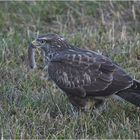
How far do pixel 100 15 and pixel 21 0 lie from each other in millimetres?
1385

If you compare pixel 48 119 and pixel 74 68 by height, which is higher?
pixel 74 68

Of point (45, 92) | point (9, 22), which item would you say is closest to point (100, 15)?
point (9, 22)

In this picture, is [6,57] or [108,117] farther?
[6,57]

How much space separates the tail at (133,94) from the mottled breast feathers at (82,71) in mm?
205

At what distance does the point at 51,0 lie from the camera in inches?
420

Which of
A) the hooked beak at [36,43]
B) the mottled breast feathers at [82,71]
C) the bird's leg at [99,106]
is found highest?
the hooked beak at [36,43]

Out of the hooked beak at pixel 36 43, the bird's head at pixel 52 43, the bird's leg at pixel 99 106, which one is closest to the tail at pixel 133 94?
the bird's leg at pixel 99 106

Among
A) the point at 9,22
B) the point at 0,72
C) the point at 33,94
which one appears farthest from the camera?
the point at 9,22

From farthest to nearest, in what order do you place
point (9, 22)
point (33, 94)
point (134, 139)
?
point (9, 22) < point (33, 94) < point (134, 139)

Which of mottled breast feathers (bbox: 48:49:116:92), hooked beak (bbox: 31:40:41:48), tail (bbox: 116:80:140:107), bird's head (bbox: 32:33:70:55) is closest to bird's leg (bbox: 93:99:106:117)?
mottled breast feathers (bbox: 48:49:116:92)

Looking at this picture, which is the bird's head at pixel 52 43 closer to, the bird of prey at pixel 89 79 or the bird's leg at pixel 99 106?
the bird of prey at pixel 89 79

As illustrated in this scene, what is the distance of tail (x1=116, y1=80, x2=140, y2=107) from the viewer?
6.67 metres

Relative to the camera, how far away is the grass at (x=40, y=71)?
6.42 metres

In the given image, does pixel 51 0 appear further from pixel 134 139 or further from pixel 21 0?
pixel 134 139
